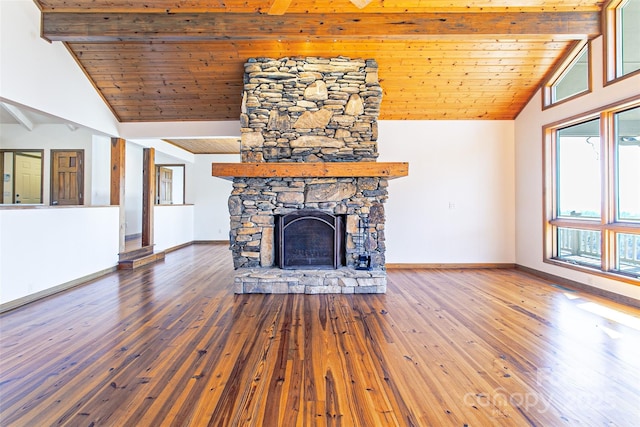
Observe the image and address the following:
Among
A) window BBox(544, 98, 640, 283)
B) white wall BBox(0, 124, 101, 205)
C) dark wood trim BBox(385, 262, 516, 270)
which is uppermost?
white wall BBox(0, 124, 101, 205)

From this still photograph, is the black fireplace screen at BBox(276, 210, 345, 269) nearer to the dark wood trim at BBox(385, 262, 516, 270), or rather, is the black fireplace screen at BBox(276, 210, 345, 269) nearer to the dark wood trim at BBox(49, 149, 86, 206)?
the dark wood trim at BBox(385, 262, 516, 270)

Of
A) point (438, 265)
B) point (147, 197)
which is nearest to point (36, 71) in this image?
point (147, 197)

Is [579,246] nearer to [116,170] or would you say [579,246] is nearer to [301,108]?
[301,108]

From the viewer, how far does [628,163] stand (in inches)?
136

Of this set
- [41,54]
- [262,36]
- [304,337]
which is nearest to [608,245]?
[304,337]

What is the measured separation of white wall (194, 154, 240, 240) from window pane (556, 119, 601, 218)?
7214mm

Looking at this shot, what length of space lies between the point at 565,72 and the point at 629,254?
2688 mm

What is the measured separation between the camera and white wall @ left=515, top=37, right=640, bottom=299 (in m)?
3.69

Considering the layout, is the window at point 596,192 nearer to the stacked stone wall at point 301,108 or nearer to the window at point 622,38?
the window at point 622,38

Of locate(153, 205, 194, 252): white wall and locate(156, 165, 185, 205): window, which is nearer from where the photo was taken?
locate(153, 205, 194, 252): white wall

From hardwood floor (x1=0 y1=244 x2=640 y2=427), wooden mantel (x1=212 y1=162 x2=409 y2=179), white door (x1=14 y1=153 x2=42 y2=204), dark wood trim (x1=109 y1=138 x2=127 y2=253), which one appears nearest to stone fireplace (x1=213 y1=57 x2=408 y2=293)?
wooden mantel (x1=212 y1=162 x2=409 y2=179)

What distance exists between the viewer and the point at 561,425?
148 cm

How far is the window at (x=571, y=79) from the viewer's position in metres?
3.94

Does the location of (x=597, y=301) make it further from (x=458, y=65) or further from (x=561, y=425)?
(x=458, y=65)
